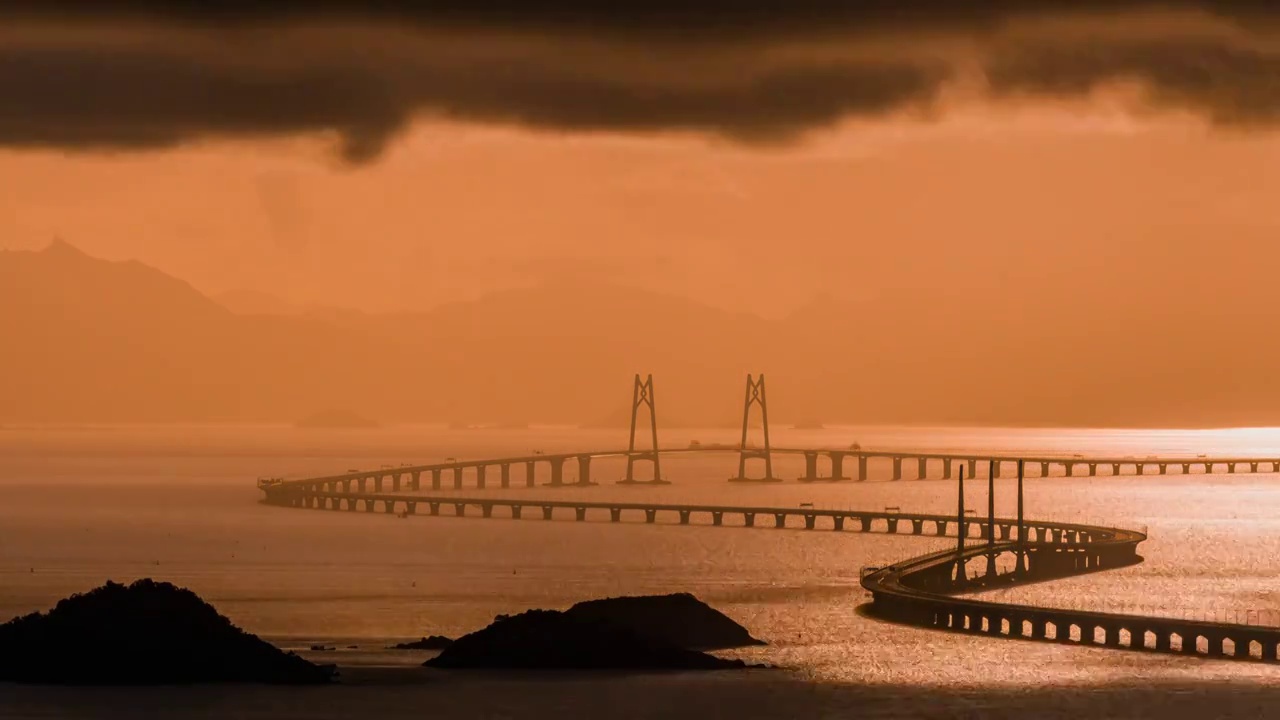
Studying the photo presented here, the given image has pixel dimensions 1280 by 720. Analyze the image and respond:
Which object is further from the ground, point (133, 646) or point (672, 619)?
point (672, 619)

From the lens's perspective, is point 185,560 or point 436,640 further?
point 185,560

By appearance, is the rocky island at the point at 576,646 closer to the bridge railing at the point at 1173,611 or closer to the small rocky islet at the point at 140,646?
the small rocky islet at the point at 140,646

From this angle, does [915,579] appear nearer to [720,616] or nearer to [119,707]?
[720,616]

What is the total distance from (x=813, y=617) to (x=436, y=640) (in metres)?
24.6

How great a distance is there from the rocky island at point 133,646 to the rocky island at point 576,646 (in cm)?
840

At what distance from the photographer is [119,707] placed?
67.8 meters

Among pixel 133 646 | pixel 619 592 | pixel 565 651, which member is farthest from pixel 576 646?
pixel 619 592

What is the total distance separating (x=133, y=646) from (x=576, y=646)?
16.5 metres

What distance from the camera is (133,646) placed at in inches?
2825

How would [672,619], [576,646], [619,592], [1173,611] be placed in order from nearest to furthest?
[576,646] → [672,619] → [1173,611] → [619,592]

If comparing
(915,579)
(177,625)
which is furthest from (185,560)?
(177,625)

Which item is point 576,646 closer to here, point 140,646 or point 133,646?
point 140,646

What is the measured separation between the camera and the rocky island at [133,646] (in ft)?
234

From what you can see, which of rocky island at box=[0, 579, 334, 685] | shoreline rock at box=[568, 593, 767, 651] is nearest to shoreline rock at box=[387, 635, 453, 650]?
shoreline rock at box=[568, 593, 767, 651]
